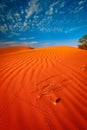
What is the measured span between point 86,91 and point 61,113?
1.18 metres

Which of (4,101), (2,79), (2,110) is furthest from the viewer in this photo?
(2,79)

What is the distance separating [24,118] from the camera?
6.60ft

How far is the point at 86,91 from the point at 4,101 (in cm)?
215

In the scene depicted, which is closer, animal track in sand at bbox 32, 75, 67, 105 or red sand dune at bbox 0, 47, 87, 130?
red sand dune at bbox 0, 47, 87, 130

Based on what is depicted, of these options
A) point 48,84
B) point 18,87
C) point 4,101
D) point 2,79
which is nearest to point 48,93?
point 48,84

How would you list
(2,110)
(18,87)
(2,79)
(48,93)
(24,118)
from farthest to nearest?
(2,79), (18,87), (48,93), (2,110), (24,118)

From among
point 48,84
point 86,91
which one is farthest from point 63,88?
point 86,91

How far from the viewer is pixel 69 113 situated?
2.18 meters

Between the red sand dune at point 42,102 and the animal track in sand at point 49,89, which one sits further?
the animal track in sand at point 49,89

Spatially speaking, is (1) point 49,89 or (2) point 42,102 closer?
(2) point 42,102

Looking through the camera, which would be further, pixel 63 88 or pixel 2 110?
→ pixel 63 88

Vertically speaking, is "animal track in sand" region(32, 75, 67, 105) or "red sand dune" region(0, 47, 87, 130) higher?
"animal track in sand" region(32, 75, 67, 105)

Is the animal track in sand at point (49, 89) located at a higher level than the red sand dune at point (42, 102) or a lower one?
higher

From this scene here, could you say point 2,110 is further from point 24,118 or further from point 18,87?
point 18,87
